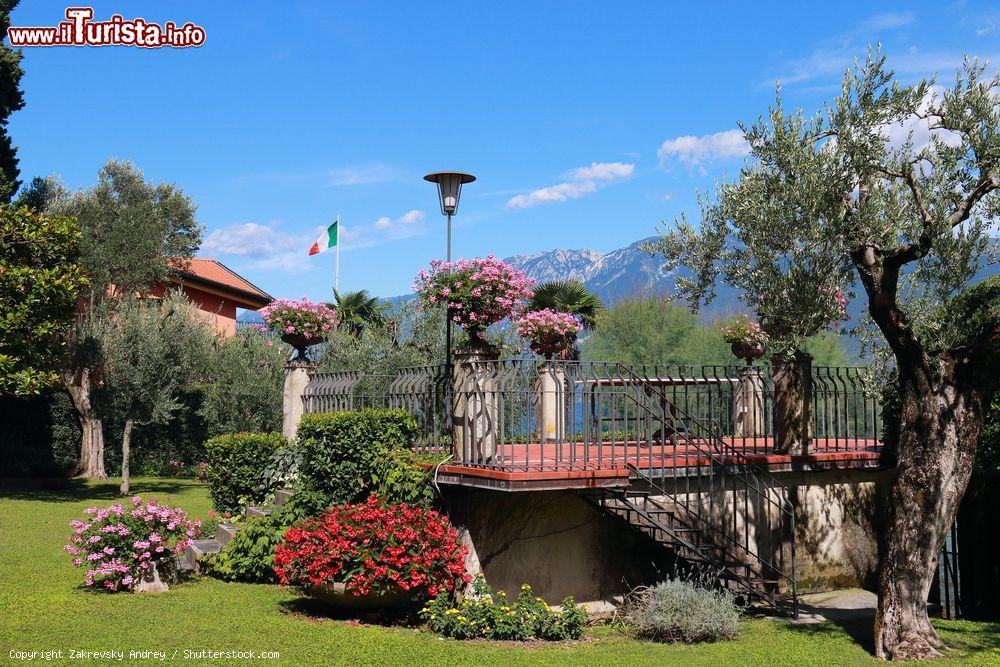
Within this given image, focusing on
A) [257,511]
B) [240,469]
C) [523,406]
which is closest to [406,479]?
[523,406]

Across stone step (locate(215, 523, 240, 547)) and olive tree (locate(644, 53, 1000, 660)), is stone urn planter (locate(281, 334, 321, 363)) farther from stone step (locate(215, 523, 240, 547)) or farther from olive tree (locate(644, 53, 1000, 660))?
olive tree (locate(644, 53, 1000, 660))

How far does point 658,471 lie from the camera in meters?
11.4

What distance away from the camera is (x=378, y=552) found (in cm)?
1041

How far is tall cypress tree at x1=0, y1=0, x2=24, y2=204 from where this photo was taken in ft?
78.0

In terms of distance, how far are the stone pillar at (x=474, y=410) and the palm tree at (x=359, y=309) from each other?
1635cm

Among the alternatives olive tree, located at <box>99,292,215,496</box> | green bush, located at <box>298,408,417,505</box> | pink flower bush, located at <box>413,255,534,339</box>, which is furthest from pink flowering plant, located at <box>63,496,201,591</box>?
olive tree, located at <box>99,292,215,496</box>

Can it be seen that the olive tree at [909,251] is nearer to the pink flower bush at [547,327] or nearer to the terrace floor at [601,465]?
the terrace floor at [601,465]

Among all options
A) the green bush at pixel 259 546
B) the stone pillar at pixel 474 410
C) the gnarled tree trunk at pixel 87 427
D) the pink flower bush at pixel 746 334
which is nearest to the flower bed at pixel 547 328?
the pink flower bush at pixel 746 334

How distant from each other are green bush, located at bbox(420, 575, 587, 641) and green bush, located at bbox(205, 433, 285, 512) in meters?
5.75

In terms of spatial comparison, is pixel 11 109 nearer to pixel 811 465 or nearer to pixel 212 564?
pixel 212 564

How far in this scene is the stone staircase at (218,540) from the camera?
1315 centimetres

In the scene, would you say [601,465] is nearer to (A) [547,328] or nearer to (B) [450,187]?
(B) [450,187]

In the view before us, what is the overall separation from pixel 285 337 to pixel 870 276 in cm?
1026

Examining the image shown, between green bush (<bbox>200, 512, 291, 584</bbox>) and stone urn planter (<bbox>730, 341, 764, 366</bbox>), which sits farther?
stone urn planter (<bbox>730, 341, 764, 366</bbox>)
